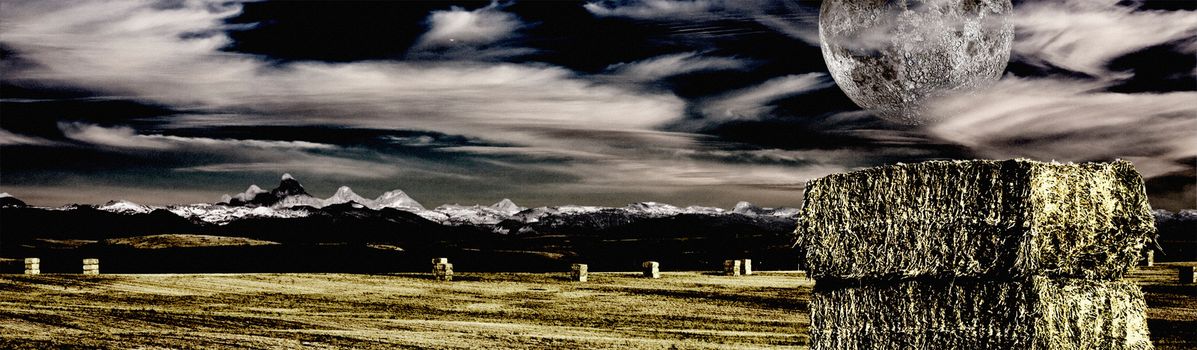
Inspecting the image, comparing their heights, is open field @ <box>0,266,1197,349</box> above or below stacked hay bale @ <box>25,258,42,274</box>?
below

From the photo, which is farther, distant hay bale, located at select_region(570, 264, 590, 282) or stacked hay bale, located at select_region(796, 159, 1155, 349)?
distant hay bale, located at select_region(570, 264, 590, 282)

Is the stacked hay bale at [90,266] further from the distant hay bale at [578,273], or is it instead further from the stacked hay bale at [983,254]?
the stacked hay bale at [983,254]

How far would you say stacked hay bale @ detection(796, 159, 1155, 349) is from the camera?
6898 millimetres

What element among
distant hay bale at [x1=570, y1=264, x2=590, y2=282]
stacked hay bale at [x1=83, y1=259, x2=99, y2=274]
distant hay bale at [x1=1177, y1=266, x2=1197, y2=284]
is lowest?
distant hay bale at [x1=1177, y1=266, x2=1197, y2=284]

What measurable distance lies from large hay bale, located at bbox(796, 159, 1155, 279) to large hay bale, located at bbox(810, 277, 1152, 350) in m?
0.13

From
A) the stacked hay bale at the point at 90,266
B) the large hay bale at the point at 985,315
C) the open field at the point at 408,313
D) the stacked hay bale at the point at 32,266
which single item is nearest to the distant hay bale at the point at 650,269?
the open field at the point at 408,313

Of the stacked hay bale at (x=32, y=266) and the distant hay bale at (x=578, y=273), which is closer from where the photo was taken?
the stacked hay bale at (x=32, y=266)

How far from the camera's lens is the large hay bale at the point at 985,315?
6902 millimetres

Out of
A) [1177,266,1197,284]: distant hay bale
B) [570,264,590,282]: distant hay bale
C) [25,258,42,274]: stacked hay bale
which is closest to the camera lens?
[25,258,42,274]: stacked hay bale

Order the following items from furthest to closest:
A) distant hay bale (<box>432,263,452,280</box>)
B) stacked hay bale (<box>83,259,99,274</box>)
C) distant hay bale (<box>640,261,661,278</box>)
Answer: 1. distant hay bale (<box>640,261,661,278</box>)
2. distant hay bale (<box>432,263,452,280</box>)
3. stacked hay bale (<box>83,259,99,274</box>)

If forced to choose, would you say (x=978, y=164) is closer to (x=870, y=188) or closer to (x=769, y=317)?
(x=870, y=188)

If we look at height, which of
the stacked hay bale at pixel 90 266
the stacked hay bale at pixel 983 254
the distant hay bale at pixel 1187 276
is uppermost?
the stacked hay bale at pixel 983 254

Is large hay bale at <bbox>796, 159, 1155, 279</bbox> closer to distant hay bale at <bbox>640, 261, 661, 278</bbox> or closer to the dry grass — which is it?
the dry grass

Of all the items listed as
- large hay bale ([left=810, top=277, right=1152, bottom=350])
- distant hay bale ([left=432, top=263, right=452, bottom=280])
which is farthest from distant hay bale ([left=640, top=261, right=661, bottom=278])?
large hay bale ([left=810, top=277, right=1152, bottom=350])
